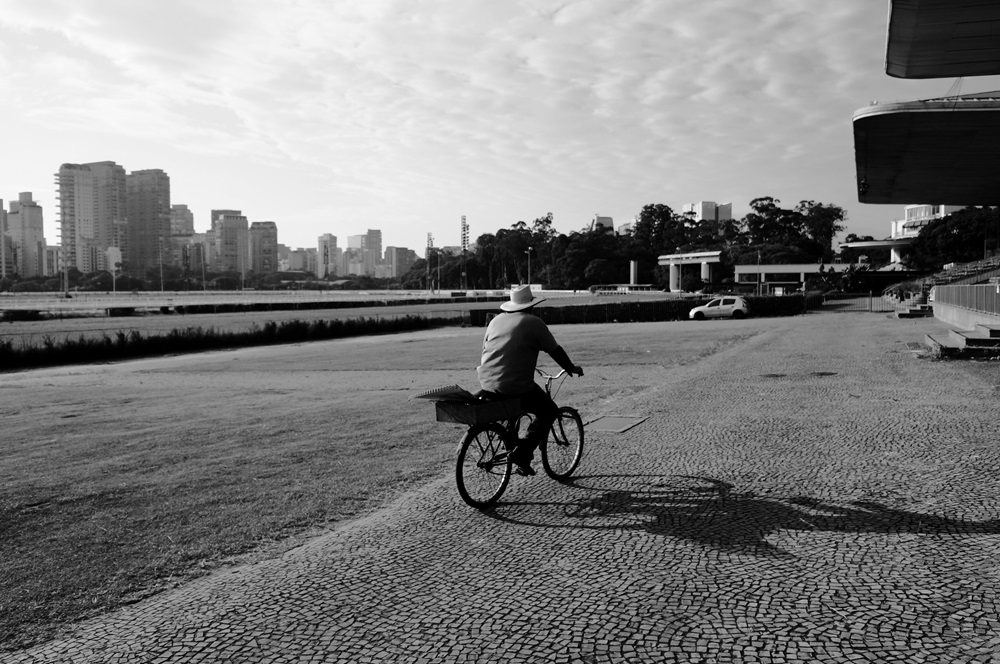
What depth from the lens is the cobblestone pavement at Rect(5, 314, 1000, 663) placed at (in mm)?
3941

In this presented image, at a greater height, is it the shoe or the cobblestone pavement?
the shoe

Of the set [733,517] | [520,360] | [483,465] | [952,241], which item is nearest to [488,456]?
[483,465]

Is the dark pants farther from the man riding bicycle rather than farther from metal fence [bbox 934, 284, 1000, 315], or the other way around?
metal fence [bbox 934, 284, 1000, 315]

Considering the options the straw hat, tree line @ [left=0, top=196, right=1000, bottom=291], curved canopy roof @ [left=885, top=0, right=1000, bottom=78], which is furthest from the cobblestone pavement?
tree line @ [left=0, top=196, right=1000, bottom=291]

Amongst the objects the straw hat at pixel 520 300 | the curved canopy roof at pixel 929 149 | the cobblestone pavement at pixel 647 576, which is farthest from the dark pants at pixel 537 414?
the curved canopy roof at pixel 929 149

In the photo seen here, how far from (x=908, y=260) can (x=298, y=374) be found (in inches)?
4002

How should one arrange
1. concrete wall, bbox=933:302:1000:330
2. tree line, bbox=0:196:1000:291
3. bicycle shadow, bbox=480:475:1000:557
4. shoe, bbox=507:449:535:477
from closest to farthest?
bicycle shadow, bbox=480:475:1000:557
shoe, bbox=507:449:535:477
concrete wall, bbox=933:302:1000:330
tree line, bbox=0:196:1000:291

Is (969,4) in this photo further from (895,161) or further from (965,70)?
(895,161)

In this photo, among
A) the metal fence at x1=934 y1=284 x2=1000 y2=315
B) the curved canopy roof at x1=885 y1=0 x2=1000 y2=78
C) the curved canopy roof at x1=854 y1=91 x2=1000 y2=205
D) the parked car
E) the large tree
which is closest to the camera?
the metal fence at x1=934 y1=284 x2=1000 y2=315

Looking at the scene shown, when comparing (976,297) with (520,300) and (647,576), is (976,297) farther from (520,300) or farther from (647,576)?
(647,576)

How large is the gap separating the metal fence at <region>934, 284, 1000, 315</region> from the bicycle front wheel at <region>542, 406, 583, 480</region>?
66.7 ft

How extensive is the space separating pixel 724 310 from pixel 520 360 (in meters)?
42.6

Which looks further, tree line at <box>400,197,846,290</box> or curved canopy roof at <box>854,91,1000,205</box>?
tree line at <box>400,197,846,290</box>

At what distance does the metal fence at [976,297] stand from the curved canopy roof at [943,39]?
32.6 feet
